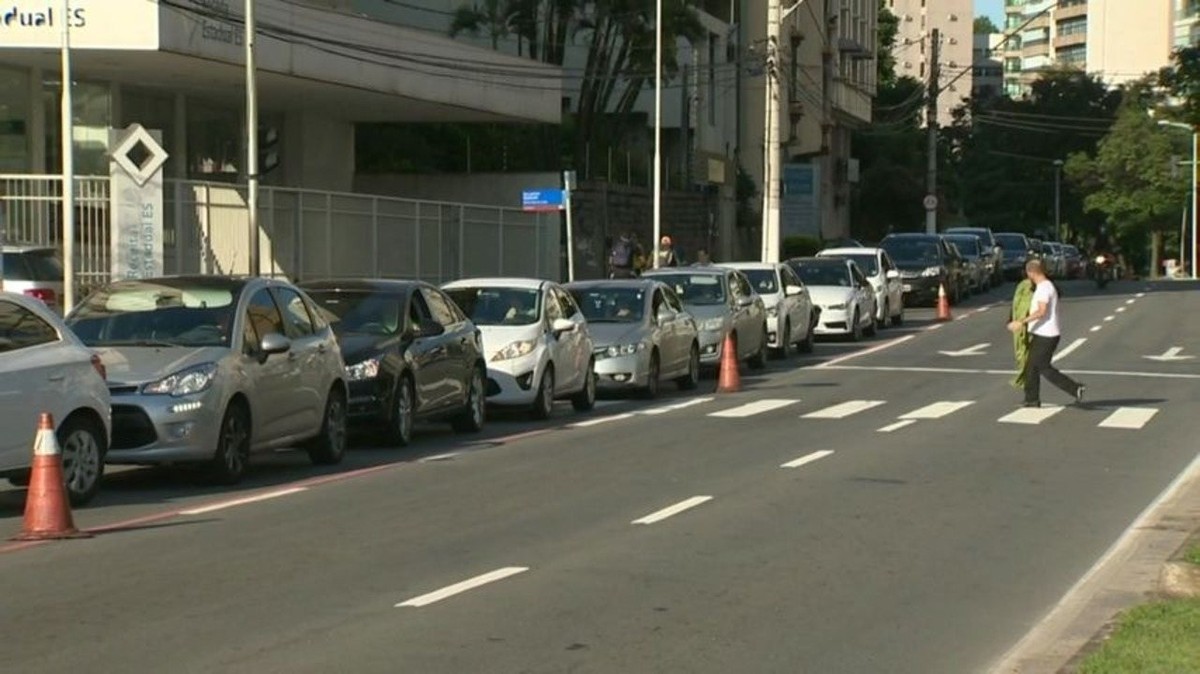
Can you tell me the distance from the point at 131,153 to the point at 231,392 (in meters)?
9.82

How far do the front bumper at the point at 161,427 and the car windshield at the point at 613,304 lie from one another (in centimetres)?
1128

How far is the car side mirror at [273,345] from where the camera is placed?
15.9 metres

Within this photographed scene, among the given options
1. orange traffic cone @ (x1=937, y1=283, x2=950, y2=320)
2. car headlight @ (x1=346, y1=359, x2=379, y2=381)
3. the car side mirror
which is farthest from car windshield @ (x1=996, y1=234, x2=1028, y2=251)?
the car side mirror

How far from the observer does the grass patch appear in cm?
795

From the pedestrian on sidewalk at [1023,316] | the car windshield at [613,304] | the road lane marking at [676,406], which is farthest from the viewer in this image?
the car windshield at [613,304]

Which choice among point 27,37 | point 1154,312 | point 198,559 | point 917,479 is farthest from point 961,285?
point 198,559

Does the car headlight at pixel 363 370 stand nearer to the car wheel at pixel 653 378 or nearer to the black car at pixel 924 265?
the car wheel at pixel 653 378

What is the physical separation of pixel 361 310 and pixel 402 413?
1428 mm

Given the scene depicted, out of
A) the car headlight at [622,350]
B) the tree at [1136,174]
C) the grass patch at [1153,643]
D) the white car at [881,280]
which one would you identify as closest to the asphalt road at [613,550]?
the grass patch at [1153,643]

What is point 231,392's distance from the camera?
15.5 metres

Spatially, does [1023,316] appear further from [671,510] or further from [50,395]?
[50,395]

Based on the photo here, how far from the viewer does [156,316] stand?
1633cm

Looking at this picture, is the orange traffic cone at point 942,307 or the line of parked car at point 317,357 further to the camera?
the orange traffic cone at point 942,307

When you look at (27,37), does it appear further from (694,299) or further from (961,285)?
(961,285)
